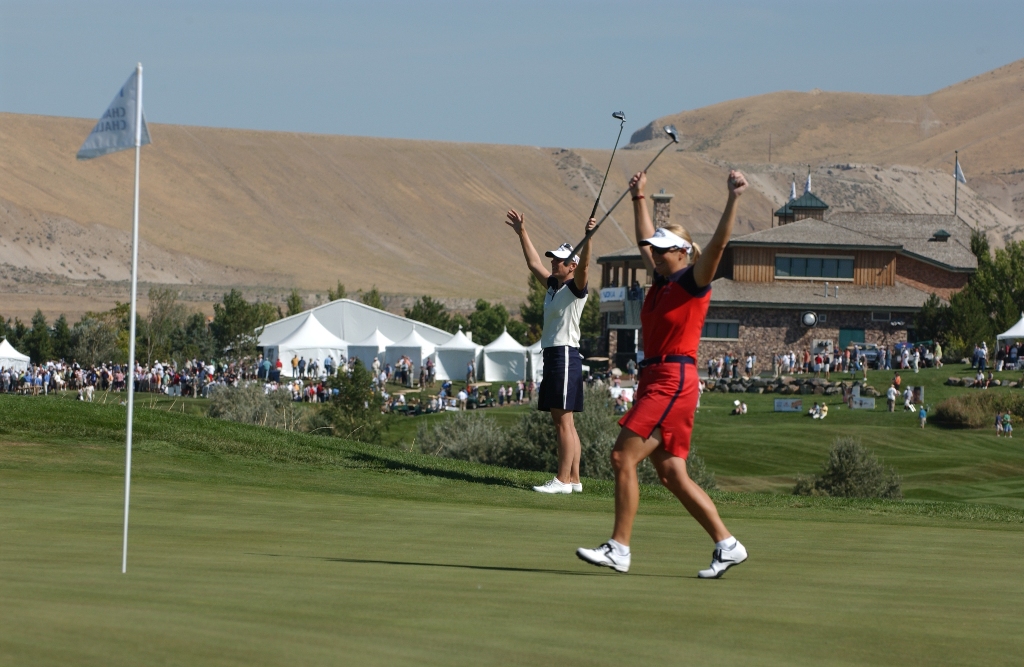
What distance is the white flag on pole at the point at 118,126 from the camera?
23.7 feet

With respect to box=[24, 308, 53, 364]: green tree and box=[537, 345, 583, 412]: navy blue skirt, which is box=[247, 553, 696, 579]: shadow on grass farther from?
box=[24, 308, 53, 364]: green tree

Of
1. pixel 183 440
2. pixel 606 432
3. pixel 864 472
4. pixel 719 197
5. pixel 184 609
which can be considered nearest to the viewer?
pixel 184 609

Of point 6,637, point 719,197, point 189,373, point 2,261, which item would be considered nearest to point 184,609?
point 6,637

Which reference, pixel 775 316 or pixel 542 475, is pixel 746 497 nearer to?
pixel 542 475

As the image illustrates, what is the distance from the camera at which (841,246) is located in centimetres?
7475

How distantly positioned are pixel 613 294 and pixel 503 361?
12467mm

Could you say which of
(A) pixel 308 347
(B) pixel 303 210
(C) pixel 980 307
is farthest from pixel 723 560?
(B) pixel 303 210

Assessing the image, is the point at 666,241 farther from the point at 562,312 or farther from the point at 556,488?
the point at 556,488

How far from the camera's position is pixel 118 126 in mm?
7324

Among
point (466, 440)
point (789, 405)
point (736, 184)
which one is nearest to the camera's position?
point (736, 184)

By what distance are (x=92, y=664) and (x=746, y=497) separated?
36.7 feet

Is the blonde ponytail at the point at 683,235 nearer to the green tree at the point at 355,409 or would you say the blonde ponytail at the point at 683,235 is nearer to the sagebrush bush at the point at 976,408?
the green tree at the point at 355,409

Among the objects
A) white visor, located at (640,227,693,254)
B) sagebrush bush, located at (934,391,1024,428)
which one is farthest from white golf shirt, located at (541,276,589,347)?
sagebrush bush, located at (934,391,1024,428)

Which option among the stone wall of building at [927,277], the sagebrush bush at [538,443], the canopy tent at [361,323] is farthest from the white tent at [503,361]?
the sagebrush bush at [538,443]
